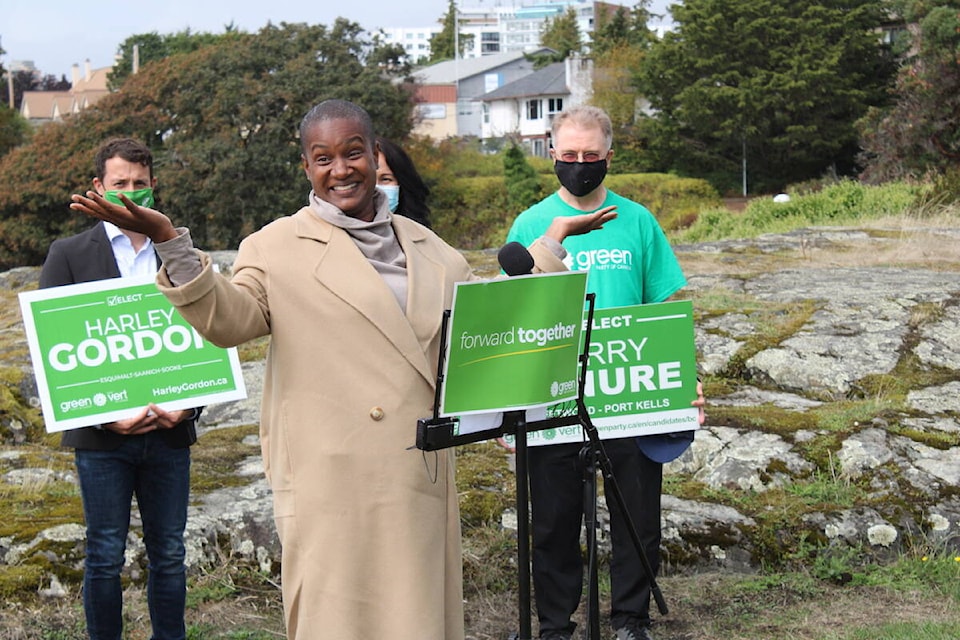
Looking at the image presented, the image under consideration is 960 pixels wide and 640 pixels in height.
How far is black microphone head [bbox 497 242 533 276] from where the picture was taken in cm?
319

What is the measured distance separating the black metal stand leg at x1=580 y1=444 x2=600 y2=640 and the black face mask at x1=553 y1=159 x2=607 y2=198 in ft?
4.08

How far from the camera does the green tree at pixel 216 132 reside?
37656 mm

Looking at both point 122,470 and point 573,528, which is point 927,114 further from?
point 122,470

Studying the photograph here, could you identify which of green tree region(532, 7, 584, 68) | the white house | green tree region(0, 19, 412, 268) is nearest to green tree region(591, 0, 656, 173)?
the white house

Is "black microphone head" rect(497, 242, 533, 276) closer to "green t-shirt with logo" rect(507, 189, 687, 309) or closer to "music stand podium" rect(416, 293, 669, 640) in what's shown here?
"music stand podium" rect(416, 293, 669, 640)

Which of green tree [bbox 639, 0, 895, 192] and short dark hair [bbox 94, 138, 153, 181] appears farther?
green tree [bbox 639, 0, 895, 192]

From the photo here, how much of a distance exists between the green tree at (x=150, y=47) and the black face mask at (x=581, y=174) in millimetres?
76709

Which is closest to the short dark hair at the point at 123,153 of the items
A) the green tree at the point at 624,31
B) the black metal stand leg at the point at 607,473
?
the black metal stand leg at the point at 607,473

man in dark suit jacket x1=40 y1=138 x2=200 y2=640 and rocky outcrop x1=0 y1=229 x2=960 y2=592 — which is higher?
man in dark suit jacket x1=40 y1=138 x2=200 y2=640

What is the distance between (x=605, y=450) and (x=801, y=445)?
1958mm

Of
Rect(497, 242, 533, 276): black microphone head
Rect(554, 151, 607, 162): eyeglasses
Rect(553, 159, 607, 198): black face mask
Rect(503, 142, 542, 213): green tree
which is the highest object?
Rect(554, 151, 607, 162): eyeglasses

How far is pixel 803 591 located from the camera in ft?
16.5

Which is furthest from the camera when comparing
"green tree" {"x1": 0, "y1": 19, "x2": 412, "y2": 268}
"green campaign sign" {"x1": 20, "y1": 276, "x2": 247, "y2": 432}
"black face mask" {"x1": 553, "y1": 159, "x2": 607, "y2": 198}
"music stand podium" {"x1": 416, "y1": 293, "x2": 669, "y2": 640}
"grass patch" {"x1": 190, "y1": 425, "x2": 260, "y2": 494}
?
"green tree" {"x1": 0, "y1": 19, "x2": 412, "y2": 268}

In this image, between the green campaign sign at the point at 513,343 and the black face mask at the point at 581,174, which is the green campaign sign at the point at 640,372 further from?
the green campaign sign at the point at 513,343
